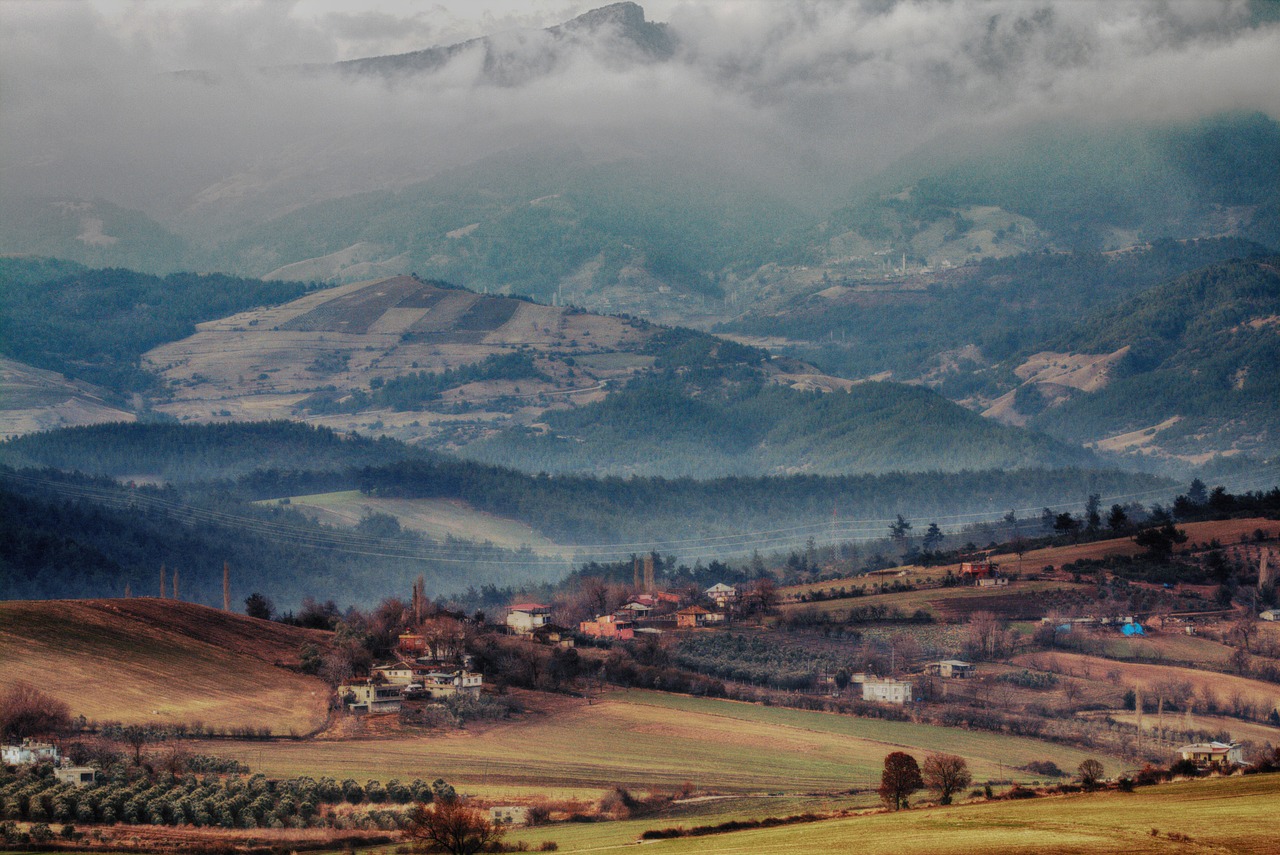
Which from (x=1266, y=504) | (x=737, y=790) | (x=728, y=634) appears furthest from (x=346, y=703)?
(x=1266, y=504)

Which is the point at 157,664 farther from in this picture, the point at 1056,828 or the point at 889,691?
the point at 1056,828

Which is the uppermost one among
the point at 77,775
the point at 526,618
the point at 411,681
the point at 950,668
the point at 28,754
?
the point at 526,618

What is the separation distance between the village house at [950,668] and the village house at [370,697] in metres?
37.5

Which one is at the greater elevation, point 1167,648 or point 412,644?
point 412,644

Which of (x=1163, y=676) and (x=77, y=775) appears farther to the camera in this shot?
(x=1163, y=676)

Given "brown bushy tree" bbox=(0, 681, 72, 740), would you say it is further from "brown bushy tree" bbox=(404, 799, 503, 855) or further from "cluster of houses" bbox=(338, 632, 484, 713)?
"brown bushy tree" bbox=(404, 799, 503, 855)

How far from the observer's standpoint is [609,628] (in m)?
148

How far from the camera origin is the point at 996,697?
120 meters

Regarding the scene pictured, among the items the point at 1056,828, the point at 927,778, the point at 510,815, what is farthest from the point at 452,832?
the point at 927,778

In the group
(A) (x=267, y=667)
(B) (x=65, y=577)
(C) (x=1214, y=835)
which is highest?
(B) (x=65, y=577)

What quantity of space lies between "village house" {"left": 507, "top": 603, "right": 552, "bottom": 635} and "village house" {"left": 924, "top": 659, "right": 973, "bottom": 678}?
28.7 metres

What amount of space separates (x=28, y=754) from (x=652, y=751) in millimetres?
32316

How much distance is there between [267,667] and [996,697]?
4263 centimetres

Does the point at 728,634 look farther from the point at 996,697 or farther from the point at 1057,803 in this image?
the point at 1057,803
